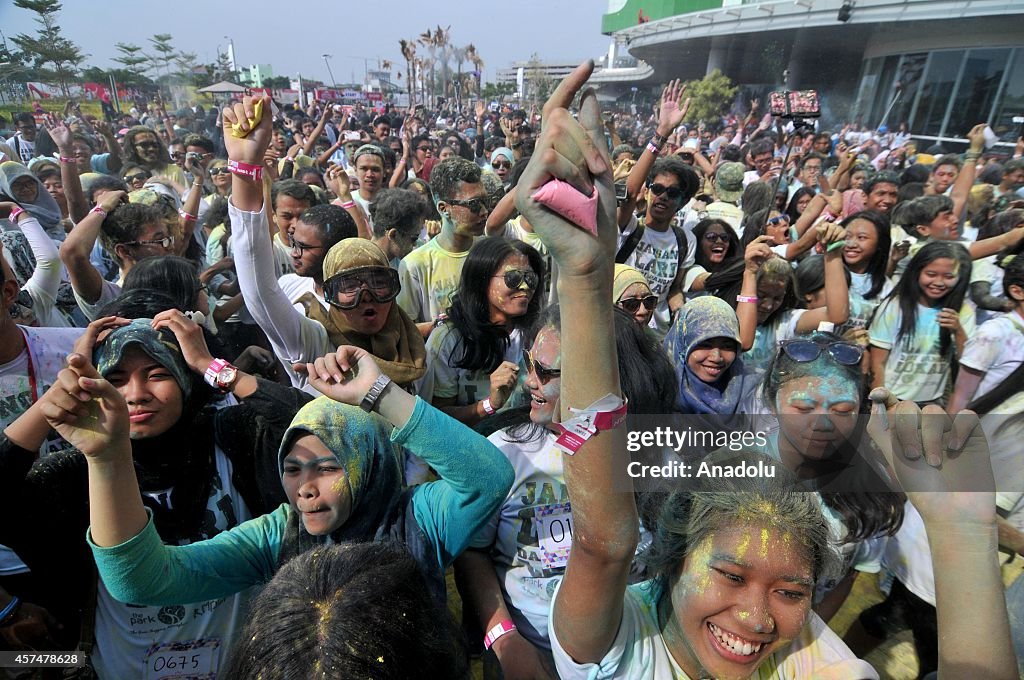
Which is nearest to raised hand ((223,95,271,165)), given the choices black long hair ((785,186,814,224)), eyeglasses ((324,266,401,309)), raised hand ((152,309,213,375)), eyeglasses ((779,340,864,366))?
eyeglasses ((324,266,401,309))

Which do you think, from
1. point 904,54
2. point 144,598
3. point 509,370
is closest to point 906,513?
point 509,370

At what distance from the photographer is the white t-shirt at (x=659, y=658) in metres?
1.36

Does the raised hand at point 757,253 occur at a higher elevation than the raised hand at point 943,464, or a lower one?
higher

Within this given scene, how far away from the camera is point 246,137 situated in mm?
2336

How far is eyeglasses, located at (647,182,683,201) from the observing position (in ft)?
14.7

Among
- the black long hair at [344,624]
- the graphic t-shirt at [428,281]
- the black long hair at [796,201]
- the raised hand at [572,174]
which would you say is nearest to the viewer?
the raised hand at [572,174]

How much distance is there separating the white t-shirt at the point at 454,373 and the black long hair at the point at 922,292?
2.81 meters

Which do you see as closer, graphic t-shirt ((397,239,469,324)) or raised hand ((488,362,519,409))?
raised hand ((488,362,519,409))

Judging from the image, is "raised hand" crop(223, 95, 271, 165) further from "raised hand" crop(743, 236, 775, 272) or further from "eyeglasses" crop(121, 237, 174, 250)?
"raised hand" crop(743, 236, 775, 272)

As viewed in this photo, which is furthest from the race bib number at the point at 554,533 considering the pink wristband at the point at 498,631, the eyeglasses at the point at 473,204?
the eyeglasses at the point at 473,204

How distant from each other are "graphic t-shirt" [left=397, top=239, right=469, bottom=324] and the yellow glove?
1.63 metres

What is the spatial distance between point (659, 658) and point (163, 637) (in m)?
1.66

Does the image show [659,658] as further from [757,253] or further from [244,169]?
[757,253]

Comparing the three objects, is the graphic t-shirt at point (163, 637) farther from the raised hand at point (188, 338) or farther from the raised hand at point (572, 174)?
the raised hand at point (572, 174)
